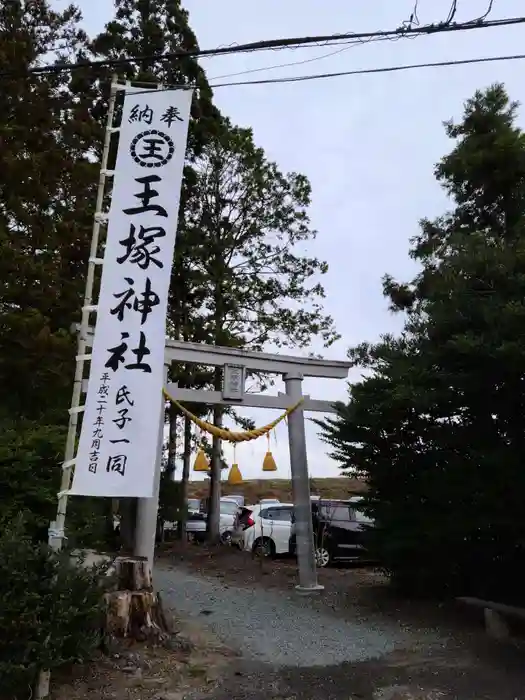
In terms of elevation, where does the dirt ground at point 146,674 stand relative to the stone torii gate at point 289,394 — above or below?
below

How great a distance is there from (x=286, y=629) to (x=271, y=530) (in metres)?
8.49

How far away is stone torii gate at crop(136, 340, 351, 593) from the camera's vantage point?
10.3 metres

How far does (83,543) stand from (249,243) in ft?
39.6

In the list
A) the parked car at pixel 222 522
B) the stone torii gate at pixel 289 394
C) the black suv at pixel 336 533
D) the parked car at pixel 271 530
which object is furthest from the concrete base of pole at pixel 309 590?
the parked car at pixel 222 522

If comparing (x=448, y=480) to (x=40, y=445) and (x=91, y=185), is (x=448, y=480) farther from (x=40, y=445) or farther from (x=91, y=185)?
(x=91, y=185)

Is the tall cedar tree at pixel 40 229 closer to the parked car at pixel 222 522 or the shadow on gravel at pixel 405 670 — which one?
the shadow on gravel at pixel 405 670

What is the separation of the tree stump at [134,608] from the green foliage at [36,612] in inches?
44.1

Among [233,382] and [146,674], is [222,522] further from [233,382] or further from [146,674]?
[146,674]

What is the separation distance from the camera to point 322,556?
14.8m

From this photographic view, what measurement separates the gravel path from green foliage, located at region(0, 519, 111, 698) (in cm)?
233

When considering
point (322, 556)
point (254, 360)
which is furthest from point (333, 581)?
point (254, 360)

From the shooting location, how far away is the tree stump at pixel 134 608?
241 inches

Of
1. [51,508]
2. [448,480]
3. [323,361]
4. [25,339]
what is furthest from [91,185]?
[448,480]

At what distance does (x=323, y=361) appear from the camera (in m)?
11.3
